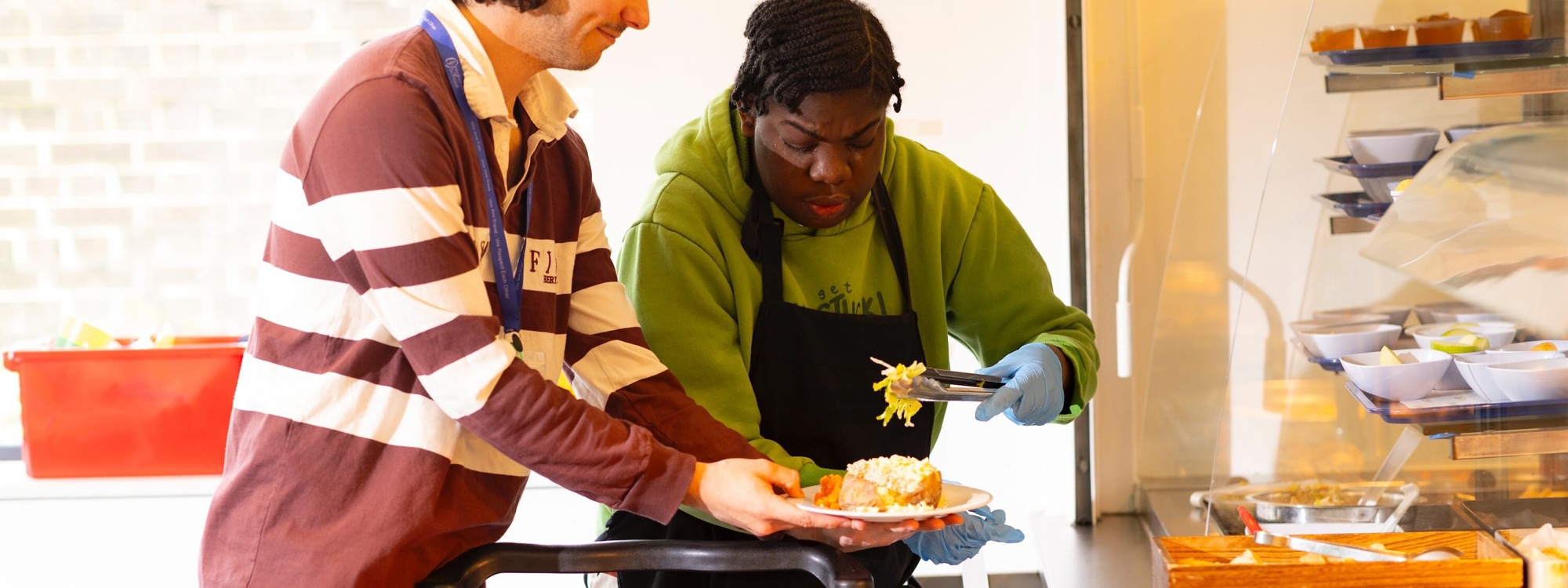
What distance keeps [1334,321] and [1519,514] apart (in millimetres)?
528

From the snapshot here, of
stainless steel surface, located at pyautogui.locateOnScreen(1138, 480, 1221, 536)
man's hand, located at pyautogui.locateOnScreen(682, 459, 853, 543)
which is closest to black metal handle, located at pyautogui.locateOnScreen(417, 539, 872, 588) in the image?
man's hand, located at pyautogui.locateOnScreen(682, 459, 853, 543)

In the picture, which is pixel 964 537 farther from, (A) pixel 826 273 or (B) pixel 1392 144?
(B) pixel 1392 144

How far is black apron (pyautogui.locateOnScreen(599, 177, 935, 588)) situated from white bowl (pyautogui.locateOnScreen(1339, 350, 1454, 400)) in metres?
0.54

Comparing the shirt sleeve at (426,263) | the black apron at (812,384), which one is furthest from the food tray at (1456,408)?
the shirt sleeve at (426,263)

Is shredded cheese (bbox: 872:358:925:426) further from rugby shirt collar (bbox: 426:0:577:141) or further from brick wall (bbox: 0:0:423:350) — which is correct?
brick wall (bbox: 0:0:423:350)

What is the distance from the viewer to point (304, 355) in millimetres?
1076

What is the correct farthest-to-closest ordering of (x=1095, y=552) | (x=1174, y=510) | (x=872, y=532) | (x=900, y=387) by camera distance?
(x=1095, y=552) < (x=1174, y=510) < (x=900, y=387) < (x=872, y=532)

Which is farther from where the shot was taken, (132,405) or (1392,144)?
(132,405)

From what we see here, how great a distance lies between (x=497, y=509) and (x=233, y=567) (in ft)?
0.80

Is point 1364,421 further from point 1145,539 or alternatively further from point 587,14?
point 1145,539

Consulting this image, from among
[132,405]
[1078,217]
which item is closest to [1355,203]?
[1078,217]

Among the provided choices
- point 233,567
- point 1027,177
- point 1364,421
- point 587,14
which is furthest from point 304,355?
point 1027,177

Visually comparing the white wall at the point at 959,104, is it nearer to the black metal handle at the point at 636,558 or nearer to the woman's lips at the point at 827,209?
the woman's lips at the point at 827,209

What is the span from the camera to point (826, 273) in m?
1.60
